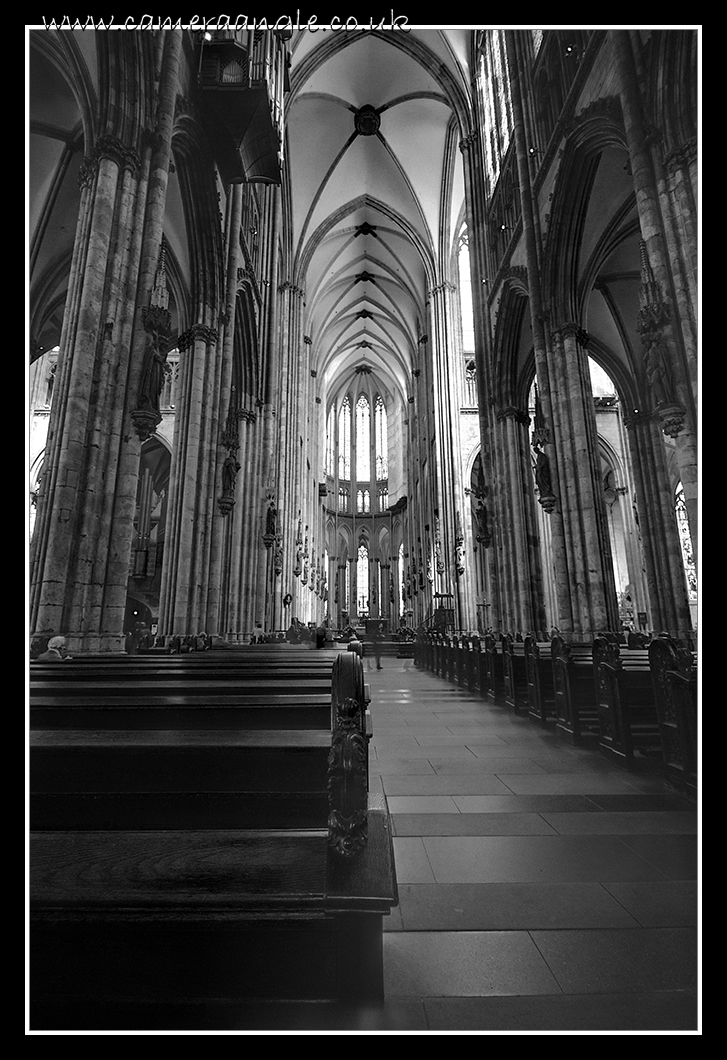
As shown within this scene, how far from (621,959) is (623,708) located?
10.5ft

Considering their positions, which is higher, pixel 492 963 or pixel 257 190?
pixel 257 190

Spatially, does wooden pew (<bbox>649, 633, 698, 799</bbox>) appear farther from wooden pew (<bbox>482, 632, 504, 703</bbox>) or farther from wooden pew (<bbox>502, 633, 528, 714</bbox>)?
wooden pew (<bbox>482, 632, 504, 703</bbox>)

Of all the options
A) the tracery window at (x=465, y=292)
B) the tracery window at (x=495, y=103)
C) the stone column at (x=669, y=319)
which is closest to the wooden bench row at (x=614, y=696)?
the stone column at (x=669, y=319)

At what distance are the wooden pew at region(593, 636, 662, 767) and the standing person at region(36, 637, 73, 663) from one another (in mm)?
5211

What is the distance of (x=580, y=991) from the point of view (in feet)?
5.27

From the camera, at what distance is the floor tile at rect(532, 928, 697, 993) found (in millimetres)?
1644

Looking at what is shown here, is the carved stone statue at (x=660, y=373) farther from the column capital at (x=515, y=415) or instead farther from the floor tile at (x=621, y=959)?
the column capital at (x=515, y=415)

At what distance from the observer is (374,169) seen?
1102 inches

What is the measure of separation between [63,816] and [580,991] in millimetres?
1932

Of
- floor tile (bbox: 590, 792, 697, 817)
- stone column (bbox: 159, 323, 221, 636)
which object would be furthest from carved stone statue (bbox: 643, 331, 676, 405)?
stone column (bbox: 159, 323, 221, 636)

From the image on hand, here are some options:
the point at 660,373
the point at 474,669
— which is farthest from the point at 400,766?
the point at 660,373

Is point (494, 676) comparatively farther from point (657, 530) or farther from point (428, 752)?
point (657, 530)
